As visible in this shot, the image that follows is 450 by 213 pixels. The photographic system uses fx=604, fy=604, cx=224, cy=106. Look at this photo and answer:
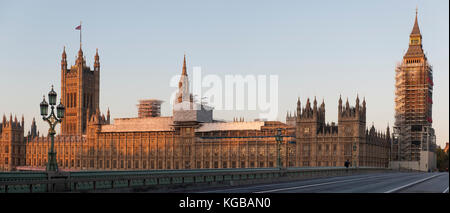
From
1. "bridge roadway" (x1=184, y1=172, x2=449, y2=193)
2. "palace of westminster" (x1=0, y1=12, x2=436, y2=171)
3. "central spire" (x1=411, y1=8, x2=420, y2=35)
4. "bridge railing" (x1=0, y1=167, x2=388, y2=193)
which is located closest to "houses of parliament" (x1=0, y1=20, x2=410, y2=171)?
"palace of westminster" (x1=0, y1=12, x2=436, y2=171)

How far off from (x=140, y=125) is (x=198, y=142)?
82.2ft

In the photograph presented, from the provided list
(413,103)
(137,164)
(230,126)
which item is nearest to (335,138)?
(413,103)

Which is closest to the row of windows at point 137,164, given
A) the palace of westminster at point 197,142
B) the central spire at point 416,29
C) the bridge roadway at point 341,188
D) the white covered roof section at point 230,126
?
the palace of westminster at point 197,142

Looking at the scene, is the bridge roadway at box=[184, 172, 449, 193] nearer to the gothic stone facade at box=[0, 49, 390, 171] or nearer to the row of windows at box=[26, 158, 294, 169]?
the gothic stone facade at box=[0, 49, 390, 171]

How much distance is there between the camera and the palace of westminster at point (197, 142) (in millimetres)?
125000

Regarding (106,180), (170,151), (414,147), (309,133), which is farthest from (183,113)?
(106,180)

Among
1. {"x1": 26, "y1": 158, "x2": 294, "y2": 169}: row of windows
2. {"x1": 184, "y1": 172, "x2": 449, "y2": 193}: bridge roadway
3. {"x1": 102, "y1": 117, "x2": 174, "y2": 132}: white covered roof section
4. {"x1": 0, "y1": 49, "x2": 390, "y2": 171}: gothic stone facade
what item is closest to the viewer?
{"x1": 184, "y1": 172, "x2": 449, "y2": 193}: bridge roadway

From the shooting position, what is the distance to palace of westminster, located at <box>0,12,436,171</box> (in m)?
125

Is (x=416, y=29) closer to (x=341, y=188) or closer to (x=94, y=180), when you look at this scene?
(x=341, y=188)

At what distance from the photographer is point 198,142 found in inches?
5778

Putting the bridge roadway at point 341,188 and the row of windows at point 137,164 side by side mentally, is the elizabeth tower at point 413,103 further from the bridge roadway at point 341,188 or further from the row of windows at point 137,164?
the bridge roadway at point 341,188

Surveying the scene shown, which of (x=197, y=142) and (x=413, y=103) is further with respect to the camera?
(x=197, y=142)
